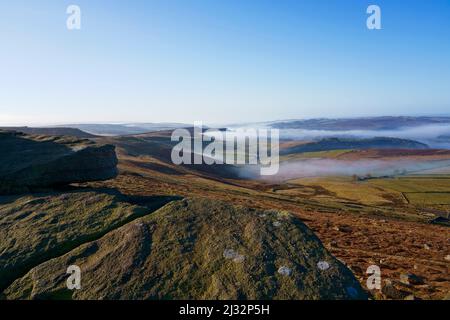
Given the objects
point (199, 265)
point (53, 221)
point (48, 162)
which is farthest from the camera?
point (48, 162)

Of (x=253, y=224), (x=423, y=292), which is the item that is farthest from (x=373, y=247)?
(x=253, y=224)

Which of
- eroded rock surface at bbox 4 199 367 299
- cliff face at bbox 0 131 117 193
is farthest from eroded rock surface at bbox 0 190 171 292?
cliff face at bbox 0 131 117 193

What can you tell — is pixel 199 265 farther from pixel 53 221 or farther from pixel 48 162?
pixel 48 162

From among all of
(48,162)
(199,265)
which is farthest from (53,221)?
(199,265)

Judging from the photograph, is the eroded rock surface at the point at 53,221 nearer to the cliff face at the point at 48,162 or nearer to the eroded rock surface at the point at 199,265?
the eroded rock surface at the point at 199,265

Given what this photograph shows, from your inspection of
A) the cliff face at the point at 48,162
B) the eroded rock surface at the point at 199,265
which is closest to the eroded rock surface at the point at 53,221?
the eroded rock surface at the point at 199,265

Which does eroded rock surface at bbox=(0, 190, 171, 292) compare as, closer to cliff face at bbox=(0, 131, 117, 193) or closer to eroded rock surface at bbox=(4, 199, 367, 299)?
eroded rock surface at bbox=(4, 199, 367, 299)
